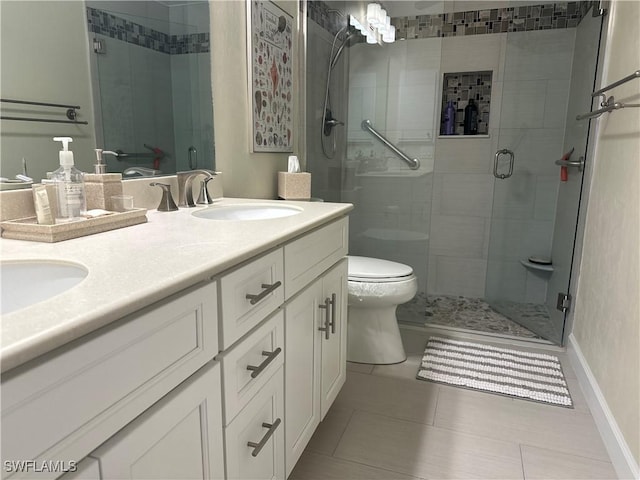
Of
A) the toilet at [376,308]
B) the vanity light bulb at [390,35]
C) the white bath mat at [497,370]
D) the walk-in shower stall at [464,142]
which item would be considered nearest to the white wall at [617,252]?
the white bath mat at [497,370]

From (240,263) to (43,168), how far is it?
1.82 feet

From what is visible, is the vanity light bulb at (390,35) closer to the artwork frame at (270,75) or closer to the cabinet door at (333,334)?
the artwork frame at (270,75)

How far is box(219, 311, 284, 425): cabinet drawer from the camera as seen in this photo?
94 centimetres

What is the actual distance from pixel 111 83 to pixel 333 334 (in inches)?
41.6

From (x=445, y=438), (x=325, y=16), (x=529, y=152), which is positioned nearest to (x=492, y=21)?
(x=529, y=152)

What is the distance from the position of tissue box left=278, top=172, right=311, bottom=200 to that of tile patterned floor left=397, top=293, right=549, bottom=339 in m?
1.06

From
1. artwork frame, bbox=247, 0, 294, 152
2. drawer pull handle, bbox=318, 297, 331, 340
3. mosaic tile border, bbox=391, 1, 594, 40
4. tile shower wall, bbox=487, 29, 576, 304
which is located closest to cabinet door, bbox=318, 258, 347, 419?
drawer pull handle, bbox=318, 297, 331, 340

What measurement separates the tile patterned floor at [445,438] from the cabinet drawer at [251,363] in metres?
0.60

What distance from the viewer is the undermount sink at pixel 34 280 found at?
0.82m

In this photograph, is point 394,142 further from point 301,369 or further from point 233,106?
point 301,369

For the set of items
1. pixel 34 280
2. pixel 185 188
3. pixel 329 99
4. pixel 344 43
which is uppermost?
pixel 344 43

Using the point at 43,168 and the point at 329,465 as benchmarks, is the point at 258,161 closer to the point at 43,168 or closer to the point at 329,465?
the point at 43,168

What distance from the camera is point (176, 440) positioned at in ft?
2.54

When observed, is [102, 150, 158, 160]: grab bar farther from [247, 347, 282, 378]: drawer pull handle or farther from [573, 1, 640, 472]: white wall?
[573, 1, 640, 472]: white wall
